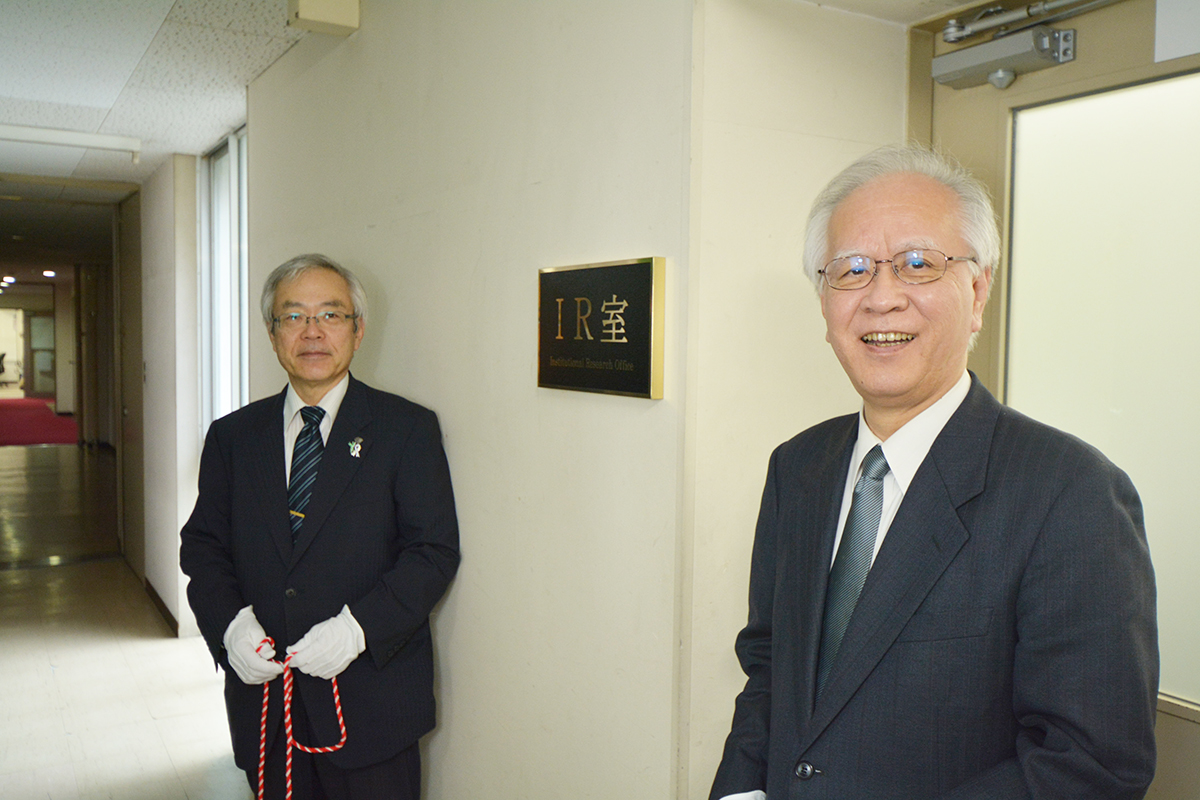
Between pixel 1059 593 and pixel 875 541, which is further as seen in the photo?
pixel 875 541

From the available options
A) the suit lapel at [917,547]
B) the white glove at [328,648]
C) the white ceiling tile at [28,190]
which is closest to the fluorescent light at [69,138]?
the white ceiling tile at [28,190]

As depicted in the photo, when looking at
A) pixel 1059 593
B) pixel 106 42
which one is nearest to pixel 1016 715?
pixel 1059 593

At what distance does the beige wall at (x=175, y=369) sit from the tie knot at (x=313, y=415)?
126 inches

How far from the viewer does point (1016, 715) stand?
1065 millimetres

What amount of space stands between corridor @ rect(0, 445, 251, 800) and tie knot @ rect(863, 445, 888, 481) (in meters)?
3.12

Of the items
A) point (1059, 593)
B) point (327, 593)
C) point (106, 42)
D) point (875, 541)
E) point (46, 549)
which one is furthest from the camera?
point (46, 549)

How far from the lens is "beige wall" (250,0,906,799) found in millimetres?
1682

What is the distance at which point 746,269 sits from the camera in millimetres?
1715

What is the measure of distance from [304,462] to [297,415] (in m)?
0.16

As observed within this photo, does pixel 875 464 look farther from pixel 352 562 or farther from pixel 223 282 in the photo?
pixel 223 282

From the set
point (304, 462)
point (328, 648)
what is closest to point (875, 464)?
point (328, 648)

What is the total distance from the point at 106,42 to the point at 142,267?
318 cm

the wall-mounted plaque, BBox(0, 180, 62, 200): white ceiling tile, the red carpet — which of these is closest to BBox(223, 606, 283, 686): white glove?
the wall-mounted plaque

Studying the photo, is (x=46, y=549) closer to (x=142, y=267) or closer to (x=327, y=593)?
(x=142, y=267)
